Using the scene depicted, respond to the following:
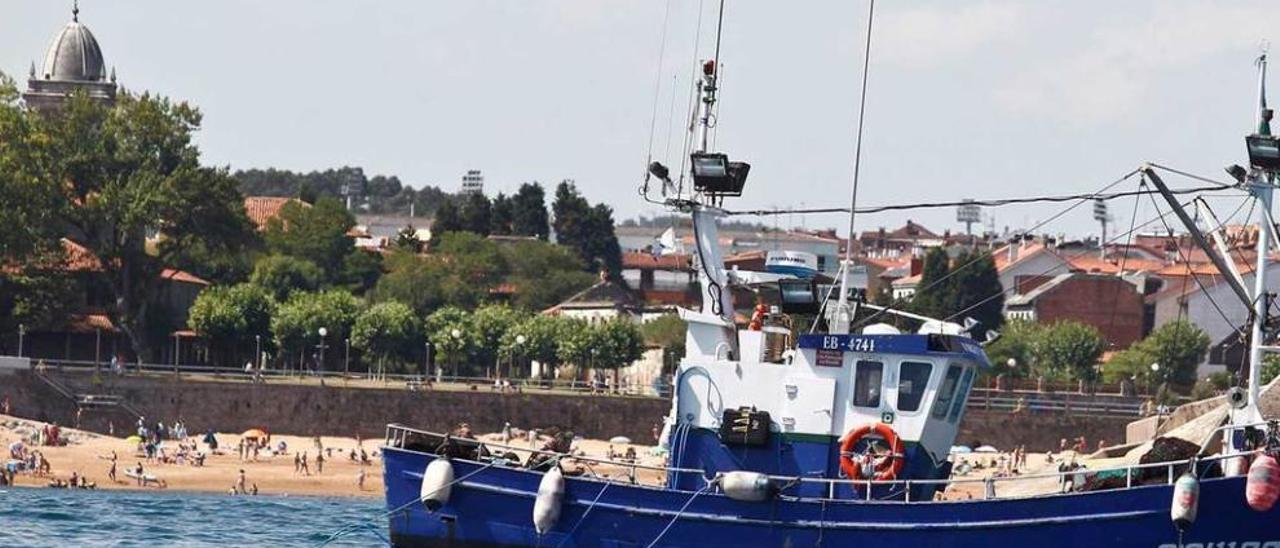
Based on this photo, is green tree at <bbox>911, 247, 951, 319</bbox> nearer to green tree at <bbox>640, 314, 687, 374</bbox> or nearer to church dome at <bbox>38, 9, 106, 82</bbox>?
green tree at <bbox>640, 314, 687, 374</bbox>

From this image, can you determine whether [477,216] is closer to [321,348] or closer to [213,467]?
[321,348]

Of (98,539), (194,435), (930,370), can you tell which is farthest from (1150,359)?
(930,370)

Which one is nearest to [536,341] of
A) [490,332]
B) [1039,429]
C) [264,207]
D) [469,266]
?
[490,332]

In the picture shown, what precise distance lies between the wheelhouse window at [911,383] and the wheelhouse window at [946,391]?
0.72ft

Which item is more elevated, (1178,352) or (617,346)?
(1178,352)

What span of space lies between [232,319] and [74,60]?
43936 mm

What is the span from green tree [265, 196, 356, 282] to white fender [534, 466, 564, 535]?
276 feet

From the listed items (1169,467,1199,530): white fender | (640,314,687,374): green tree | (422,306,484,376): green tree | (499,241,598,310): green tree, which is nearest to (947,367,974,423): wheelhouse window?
(1169,467,1199,530): white fender

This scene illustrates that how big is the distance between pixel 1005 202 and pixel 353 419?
52993 mm

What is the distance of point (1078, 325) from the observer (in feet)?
362

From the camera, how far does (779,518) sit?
35.3 m

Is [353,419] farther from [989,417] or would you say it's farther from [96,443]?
[989,417]

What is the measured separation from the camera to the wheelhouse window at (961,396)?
120 feet

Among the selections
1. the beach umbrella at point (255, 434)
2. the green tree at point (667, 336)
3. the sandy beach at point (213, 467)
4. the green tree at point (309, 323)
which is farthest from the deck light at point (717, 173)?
the green tree at point (667, 336)
